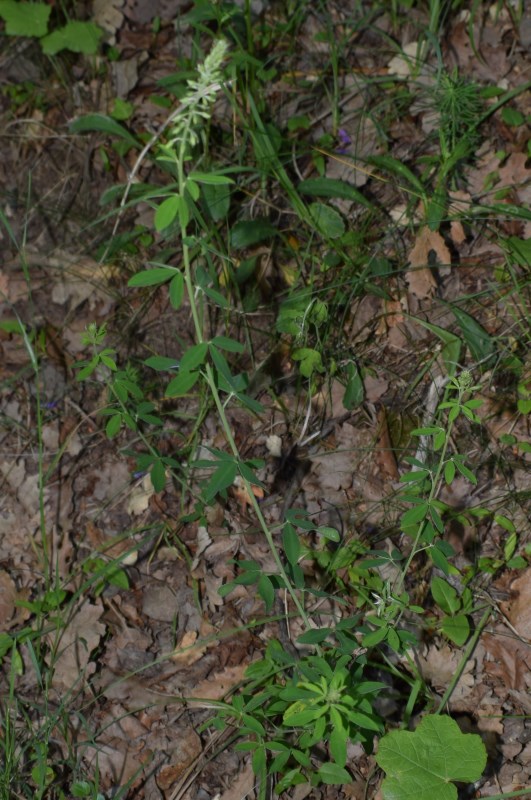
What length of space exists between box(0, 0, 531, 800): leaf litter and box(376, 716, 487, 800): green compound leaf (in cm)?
31

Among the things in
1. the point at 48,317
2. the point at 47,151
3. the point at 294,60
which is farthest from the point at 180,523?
the point at 294,60

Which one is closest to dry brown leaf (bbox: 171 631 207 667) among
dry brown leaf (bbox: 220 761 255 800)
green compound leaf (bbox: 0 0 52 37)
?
dry brown leaf (bbox: 220 761 255 800)

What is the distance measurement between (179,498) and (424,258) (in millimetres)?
1407

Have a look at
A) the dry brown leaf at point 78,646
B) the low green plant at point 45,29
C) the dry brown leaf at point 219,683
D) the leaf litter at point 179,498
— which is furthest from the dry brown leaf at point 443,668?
the low green plant at point 45,29

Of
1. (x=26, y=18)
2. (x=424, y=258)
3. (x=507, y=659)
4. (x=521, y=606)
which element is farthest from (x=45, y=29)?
(x=507, y=659)

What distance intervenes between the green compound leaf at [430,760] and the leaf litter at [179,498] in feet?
1.01

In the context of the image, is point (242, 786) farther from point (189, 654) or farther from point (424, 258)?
point (424, 258)

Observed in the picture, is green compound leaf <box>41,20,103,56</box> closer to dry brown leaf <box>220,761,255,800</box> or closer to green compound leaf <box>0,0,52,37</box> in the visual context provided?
green compound leaf <box>0,0,52,37</box>

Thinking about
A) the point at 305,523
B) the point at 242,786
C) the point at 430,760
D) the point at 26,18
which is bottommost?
the point at 242,786

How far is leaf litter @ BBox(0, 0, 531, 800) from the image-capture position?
8.03 ft

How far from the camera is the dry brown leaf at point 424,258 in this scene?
3.00 m

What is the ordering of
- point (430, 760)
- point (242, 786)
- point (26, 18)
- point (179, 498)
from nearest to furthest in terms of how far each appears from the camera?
point (430, 760)
point (242, 786)
point (179, 498)
point (26, 18)

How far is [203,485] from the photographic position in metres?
2.73

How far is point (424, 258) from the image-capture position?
2998mm
